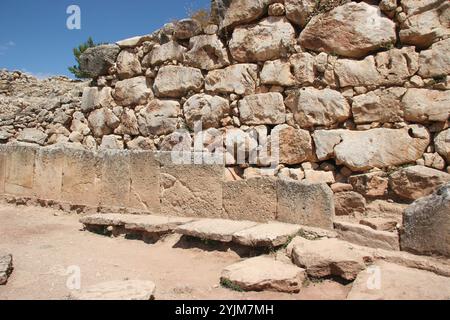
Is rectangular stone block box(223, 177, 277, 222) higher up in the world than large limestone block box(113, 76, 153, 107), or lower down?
lower down

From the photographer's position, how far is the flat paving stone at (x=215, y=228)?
4398 millimetres

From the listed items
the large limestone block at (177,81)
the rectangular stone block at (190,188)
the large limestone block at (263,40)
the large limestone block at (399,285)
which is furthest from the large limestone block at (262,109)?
the large limestone block at (399,285)

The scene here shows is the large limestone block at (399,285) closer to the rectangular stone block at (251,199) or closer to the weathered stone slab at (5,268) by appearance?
the rectangular stone block at (251,199)

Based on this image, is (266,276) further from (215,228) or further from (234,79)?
(234,79)

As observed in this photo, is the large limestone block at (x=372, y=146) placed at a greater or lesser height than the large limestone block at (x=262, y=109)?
lesser

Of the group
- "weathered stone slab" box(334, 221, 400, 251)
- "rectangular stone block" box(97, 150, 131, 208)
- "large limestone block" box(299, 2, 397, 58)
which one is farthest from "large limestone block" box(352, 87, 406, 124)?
"rectangular stone block" box(97, 150, 131, 208)

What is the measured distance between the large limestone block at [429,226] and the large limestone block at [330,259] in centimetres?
51

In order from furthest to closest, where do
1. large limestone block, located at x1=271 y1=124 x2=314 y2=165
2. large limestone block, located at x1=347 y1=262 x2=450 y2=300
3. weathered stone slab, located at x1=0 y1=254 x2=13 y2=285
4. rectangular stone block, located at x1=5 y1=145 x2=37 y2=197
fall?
rectangular stone block, located at x1=5 y1=145 x2=37 y2=197 < large limestone block, located at x1=271 y1=124 x2=314 y2=165 < weathered stone slab, located at x1=0 y1=254 x2=13 y2=285 < large limestone block, located at x1=347 y1=262 x2=450 y2=300

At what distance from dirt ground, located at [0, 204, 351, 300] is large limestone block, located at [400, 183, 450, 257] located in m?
0.86

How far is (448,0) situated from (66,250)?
5.67 m

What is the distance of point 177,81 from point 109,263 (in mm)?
3741

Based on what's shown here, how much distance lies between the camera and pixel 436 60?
16.2ft

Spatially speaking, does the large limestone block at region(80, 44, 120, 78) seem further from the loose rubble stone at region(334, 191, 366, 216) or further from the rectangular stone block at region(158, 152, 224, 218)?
the loose rubble stone at region(334, 191, 366, 216)

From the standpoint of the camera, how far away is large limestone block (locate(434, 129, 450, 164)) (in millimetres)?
4801
